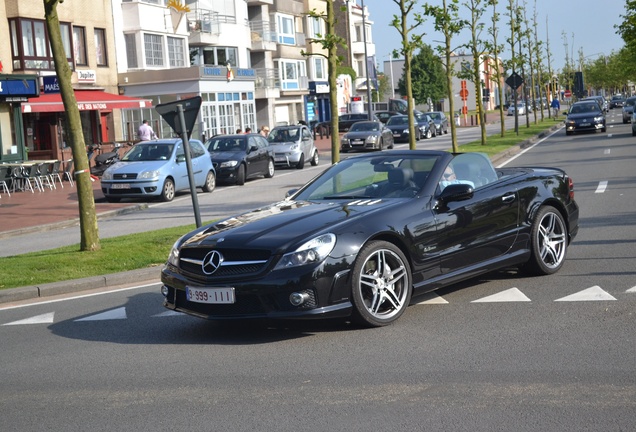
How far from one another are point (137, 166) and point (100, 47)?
21.5 metres

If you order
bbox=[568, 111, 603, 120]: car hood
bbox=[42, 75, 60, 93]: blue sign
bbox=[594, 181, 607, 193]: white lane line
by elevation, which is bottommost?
bbox=[594, 181, 607, 193]: white lane line

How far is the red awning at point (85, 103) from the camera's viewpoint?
116 ft

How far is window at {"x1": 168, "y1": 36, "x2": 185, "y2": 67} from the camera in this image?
53.8 metres

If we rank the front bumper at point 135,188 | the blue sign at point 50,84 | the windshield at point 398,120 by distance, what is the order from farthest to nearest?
1. the windshield at point 398,120
2. the blue sign at point 50,84
3. the front bumper at point 135,188

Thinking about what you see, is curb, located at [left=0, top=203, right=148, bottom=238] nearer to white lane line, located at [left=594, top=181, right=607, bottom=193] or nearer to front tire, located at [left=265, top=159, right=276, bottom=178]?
front tire, located at [left=265, top=159, right=276, bottom=178]

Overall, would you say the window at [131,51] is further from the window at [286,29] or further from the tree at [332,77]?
the tree at [332,77]

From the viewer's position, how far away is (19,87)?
34219 millimetres

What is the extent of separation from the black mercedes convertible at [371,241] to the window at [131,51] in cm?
4118

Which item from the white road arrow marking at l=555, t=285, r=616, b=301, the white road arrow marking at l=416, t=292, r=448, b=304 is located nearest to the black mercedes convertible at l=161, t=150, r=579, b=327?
the white road arrow marking at l=416, t=292, r=448, b=304

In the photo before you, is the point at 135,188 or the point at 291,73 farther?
the point at 291,73

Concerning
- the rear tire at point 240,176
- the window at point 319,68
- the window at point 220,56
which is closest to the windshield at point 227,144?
the rear tire at point 240,176

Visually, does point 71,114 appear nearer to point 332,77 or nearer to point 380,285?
point 380,285

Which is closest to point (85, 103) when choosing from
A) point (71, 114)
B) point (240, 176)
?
point (240, 176)

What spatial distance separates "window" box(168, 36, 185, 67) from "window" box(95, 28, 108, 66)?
6.97 meters
